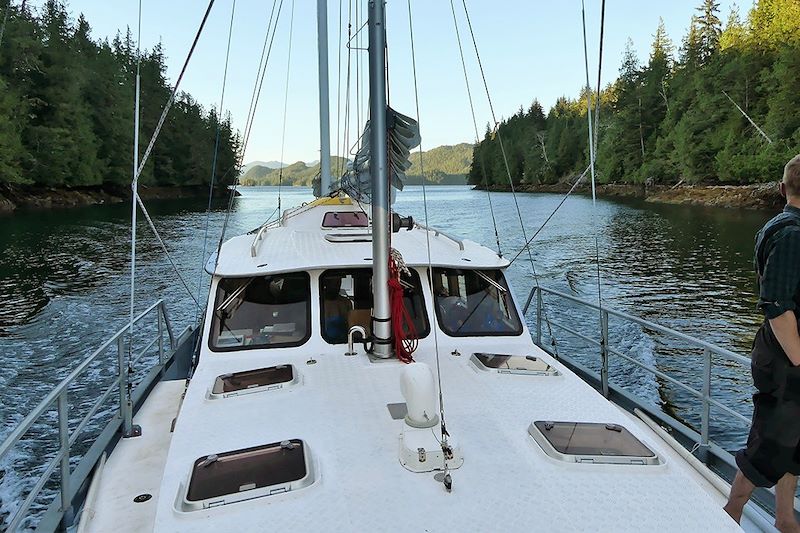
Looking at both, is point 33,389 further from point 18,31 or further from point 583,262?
point 18,31

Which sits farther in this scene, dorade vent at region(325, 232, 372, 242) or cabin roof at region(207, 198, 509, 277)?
dorade vent at region(325, 232, 372, 242)

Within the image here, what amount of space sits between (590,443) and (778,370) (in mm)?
1035

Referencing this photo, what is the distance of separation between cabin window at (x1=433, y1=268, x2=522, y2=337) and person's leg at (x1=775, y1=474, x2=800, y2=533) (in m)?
2.52

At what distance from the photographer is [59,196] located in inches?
2047

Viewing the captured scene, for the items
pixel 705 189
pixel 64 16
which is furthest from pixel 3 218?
pixel 705 189

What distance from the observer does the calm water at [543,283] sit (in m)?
9.69

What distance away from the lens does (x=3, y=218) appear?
3684 cm

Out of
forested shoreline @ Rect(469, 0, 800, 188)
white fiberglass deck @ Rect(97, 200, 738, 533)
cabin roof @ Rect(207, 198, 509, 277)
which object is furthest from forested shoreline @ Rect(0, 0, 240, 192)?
white fiberglass deck @ Rect(97, 200, 738, 533)

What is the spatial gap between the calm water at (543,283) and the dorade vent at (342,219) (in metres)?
3.35

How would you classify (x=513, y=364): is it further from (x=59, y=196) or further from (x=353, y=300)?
(x=59, y=196)

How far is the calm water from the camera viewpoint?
9.69 metres

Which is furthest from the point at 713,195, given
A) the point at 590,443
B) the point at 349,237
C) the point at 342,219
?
the point at 590,443

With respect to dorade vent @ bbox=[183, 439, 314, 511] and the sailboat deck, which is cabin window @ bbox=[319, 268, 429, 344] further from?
dorade vent @ bbox=[183, 439, 314, 511]

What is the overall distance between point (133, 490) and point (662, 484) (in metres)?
3.15
